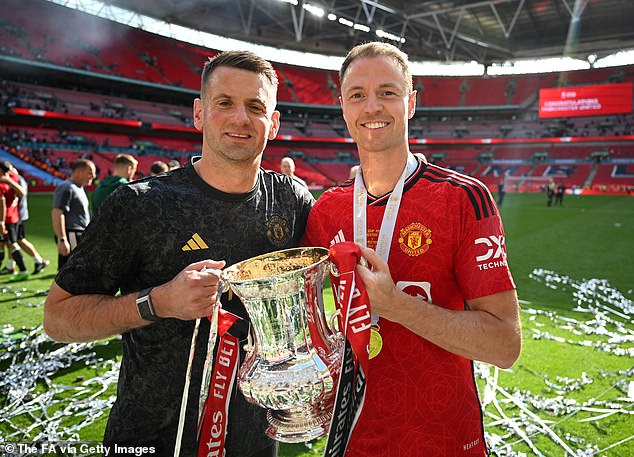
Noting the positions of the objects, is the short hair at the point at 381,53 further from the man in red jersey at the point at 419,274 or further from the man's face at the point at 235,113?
the man's face at the point at 235,113

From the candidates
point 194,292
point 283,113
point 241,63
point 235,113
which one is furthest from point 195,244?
point 283,113

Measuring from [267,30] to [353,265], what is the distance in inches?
1741

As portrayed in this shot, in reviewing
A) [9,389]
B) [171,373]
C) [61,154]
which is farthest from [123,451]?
[61,154]

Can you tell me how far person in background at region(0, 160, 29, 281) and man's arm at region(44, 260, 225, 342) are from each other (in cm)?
767

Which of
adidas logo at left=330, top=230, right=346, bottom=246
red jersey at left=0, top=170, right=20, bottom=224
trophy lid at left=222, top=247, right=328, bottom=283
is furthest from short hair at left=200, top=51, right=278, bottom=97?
red jersey at left=0, top=170, right=20, bottom=224

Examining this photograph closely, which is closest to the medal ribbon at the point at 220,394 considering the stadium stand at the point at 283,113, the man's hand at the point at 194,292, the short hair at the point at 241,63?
the man's hand at the point at 194,292

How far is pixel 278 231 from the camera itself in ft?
6.35

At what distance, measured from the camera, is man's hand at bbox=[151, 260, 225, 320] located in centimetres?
135

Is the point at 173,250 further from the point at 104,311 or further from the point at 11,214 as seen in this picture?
the point at 11,214

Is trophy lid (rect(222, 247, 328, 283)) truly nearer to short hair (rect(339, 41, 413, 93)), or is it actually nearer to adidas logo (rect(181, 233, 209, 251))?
adidas logo (rect(181, 233, 209, 251))

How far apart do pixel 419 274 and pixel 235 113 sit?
104cm

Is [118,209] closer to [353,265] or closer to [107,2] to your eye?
[353,265]

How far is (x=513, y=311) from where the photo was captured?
5.20ft

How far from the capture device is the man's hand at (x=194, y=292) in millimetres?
1348
